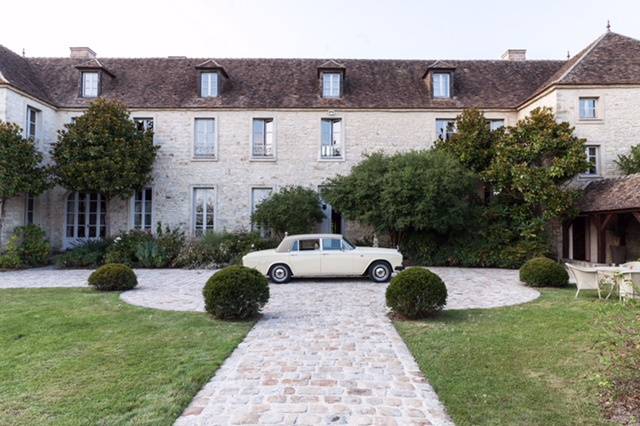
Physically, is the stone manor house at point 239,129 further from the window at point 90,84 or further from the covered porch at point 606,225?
the covered porch at point 606,225

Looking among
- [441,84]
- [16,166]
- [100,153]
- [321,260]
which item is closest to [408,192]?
[321,260]

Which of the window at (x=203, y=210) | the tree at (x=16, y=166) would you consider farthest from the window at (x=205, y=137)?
the tree at (x=16, y=166)

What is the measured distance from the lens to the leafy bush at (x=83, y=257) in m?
15.7

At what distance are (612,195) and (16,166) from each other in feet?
68.5

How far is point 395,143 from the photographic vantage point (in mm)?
18531

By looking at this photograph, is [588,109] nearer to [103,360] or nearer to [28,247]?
[103,360]

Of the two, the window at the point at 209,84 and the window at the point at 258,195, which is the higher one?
the window at the point at 209,84

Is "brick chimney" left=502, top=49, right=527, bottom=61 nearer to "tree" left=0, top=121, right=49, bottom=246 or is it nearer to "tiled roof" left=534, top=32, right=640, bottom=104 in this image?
"tiled roof" left=534, top=32, right=640, bottom=104

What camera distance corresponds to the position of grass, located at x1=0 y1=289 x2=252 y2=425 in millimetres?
3707

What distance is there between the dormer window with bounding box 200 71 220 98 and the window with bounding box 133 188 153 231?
510cm

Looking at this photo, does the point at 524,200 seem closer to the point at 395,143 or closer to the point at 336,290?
the point at 395,143

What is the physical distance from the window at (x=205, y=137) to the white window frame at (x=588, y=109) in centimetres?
1532

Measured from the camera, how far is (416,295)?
23.3 feet

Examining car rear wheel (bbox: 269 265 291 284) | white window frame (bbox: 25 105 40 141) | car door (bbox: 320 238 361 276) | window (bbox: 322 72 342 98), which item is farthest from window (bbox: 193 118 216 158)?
car door (bbox: 320 238 361 276)
